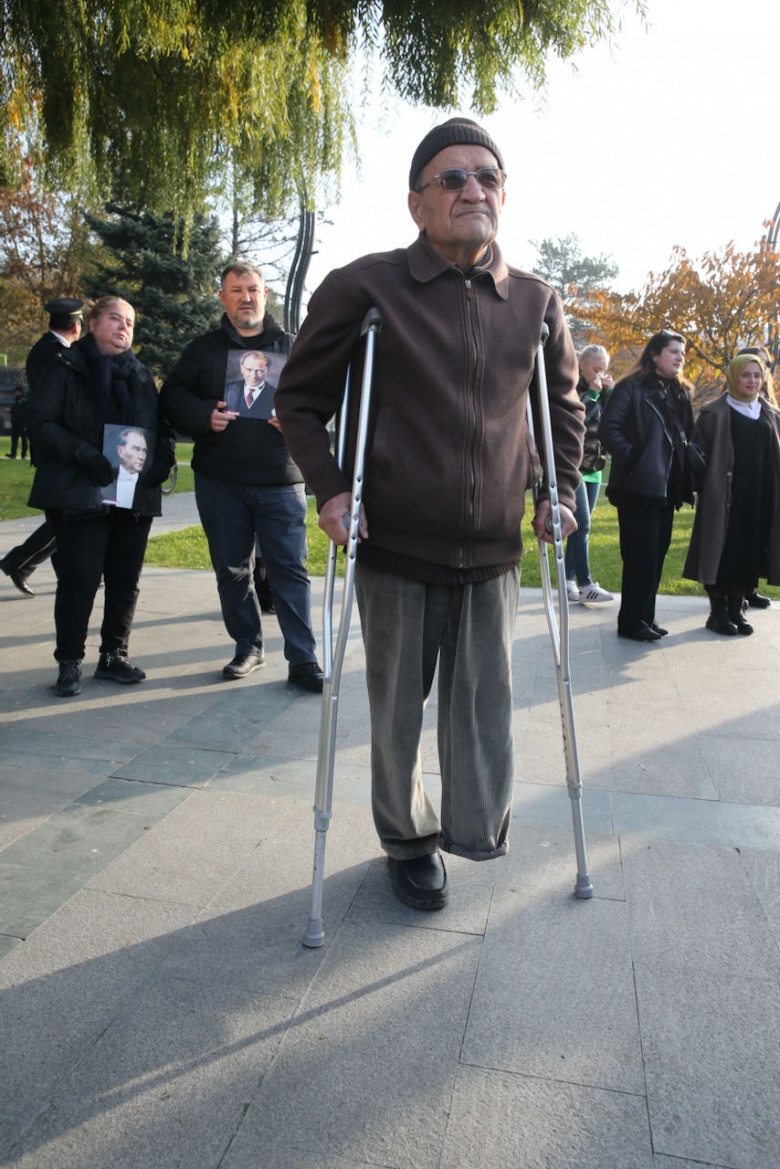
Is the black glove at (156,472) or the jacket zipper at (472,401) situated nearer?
the jacket zipper at (472,401)

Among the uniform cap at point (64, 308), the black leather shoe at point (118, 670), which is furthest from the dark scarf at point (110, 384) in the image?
the black leather shoe at point (118, 670)

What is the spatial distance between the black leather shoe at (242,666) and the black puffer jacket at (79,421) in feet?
3.17

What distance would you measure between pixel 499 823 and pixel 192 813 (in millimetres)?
1273

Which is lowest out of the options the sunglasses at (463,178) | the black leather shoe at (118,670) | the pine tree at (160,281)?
the black leather shoe at (118,670)

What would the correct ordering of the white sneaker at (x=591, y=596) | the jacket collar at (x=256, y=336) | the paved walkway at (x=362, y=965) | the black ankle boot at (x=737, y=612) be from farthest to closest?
the white sneaker at (x=591, y=596), the black ankle boot at (x=737, y=612), the jacket collar at (x=256, y=336), the paved walkway at (x=362, y=965)

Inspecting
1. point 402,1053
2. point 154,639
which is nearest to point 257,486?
point 154,639

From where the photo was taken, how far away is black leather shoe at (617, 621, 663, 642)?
6.50 m

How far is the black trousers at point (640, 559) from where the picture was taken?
6492mm

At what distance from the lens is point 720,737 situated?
14.8 feet

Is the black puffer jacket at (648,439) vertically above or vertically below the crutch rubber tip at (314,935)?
above

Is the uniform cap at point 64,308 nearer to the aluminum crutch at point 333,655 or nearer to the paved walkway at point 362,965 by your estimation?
the paved walkway at point 362,965

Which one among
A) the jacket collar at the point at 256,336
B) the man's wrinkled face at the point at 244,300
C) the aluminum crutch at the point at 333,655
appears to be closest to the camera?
the aluminum crutch at the point at 333,655

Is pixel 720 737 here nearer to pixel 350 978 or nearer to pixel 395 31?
pixel 350 978

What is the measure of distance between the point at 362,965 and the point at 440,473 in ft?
4.61
